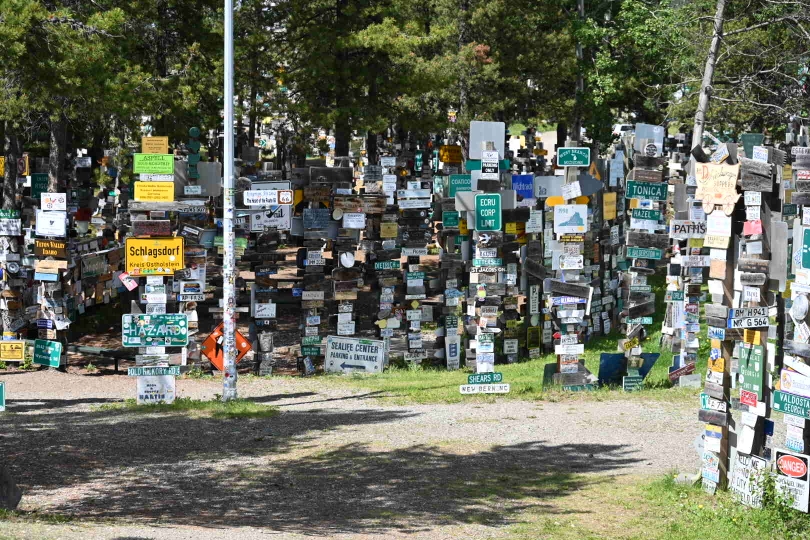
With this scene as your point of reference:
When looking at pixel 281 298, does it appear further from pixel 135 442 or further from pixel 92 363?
pixel 135 442

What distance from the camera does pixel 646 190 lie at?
53.0 feet

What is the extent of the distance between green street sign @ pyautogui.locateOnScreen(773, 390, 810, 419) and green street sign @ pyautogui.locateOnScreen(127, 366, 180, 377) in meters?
9.01

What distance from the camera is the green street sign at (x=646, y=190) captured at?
1608 cm

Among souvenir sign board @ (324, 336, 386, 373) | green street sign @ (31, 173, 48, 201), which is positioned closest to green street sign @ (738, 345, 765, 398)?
souvenir sign board @ (324, 336, 386, 373)

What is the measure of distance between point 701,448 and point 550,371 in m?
5.03

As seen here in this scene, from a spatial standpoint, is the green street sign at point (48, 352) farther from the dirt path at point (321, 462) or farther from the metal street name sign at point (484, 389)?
the metal street name sign at point (484, 389)

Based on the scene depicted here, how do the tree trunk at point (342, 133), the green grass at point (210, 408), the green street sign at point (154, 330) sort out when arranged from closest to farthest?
the green grass at point (210, 408)
the green street sign at point (154, 330)
the tree trunk at point (342, 133)

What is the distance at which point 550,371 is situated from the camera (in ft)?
53.3

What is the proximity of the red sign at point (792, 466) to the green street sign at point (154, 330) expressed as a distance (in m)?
9.17

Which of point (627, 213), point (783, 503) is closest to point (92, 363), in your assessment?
point (627, 213)

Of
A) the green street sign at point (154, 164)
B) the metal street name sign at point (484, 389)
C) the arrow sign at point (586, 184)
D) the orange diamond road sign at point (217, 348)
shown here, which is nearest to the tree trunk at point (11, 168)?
the green street sign at point (154, 164)

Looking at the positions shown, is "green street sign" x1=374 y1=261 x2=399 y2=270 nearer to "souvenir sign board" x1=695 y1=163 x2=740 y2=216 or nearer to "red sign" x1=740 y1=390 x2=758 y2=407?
"souvenir sign board" x1=695 y1=163 x2=740 y2=216

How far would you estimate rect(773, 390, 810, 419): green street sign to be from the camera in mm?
9609

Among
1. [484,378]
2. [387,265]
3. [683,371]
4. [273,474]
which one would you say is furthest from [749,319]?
[387,265]
